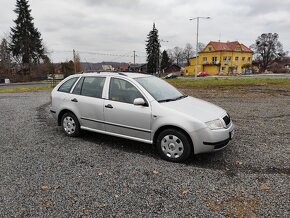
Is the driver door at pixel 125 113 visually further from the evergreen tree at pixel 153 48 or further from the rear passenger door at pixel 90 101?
the evergreen tree at pixel 153 48

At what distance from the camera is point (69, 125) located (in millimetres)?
5938

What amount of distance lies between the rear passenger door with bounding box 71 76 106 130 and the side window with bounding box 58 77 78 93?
0.20 m

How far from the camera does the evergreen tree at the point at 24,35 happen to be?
45.7 metres

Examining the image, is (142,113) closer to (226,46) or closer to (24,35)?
(24,35)

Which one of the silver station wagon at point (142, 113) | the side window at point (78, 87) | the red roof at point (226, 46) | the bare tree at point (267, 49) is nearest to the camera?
the silver station wagon at point (142, 113)

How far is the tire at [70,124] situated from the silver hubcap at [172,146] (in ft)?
7.85

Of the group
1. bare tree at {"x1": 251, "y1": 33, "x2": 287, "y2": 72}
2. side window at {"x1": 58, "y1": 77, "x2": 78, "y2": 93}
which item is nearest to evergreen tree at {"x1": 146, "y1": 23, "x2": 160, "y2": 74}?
bare tree at {"x1": 251, "y1": 33, "x2": 287, "y2": 72}

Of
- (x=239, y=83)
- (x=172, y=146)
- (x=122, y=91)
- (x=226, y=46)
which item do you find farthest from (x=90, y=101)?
(x=226, y=46)

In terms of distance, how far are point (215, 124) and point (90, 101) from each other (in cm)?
280

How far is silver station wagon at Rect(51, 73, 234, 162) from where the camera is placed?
167 inches

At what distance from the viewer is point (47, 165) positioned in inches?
169

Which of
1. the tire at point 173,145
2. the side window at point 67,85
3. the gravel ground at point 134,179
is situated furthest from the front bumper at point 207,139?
the side window at point 67,85

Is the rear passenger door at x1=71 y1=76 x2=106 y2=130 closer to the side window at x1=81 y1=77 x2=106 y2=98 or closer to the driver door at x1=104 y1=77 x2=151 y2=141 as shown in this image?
the side window at x1=81 y1=77 x2=106 y2=98

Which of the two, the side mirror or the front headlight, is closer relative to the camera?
the front headlight
